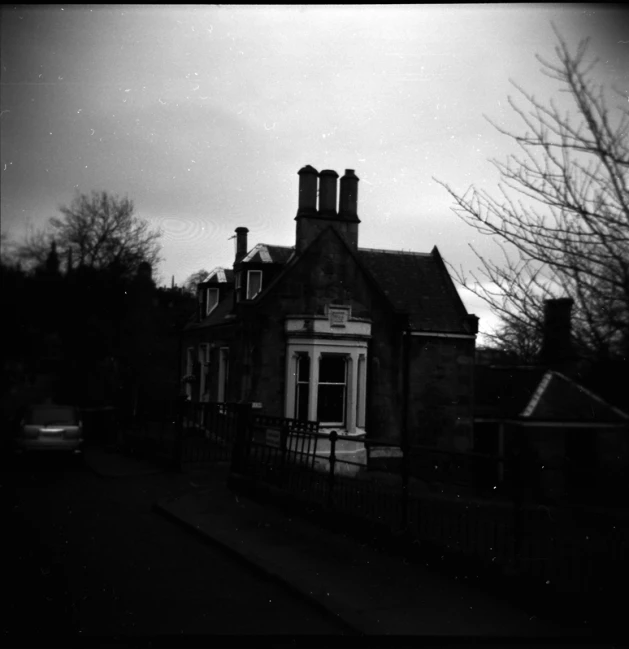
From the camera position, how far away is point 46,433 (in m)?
16.1

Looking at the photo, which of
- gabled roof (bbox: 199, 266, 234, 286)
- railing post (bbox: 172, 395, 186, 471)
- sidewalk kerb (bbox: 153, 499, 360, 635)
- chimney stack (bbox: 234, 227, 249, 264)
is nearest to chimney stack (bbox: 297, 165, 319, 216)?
chimney stack (bbox: 234, 227, 249, 264)

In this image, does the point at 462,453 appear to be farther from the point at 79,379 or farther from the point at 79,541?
the point at 79,379

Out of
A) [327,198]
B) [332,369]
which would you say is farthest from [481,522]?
[327,198]

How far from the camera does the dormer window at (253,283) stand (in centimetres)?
1956

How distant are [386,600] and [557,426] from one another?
517 inches

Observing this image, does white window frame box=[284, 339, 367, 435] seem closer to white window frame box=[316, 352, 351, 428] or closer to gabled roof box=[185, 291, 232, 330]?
white window frame box=[316, 352, 351, 428]

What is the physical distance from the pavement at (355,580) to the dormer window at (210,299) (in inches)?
487

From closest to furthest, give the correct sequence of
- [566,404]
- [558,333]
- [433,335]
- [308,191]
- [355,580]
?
1. [558,333]
2. [355,580]
3. [566,404]
4. [308,191]
5. [433,335]

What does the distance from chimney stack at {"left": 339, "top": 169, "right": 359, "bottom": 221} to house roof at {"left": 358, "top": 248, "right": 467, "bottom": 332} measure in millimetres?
1442

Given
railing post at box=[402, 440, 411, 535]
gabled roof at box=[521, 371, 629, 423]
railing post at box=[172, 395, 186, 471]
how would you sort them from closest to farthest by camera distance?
gabled roof at box=[521, 371, 629, 423] → railing post at box=[402, 440, 411, 535] → railing post at box=[172, 395, 186, 471]

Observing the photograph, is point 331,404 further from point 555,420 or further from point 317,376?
point 555,420

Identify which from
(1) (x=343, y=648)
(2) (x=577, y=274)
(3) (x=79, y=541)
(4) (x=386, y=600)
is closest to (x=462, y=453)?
(4) (x=386, y=600)

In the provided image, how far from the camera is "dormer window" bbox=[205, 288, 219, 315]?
22.2m

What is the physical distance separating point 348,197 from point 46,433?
418 inches
